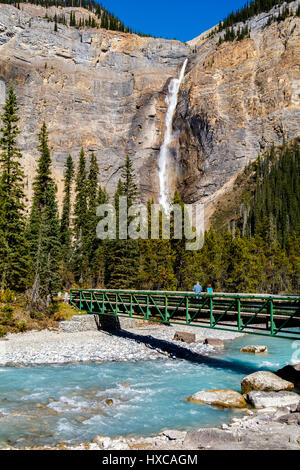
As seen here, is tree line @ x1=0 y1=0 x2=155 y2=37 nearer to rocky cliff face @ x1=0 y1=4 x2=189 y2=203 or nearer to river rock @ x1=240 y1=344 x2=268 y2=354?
rocky cliff face @ x1=0 y1=4 x2=189 y2=203

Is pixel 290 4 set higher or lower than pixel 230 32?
higher

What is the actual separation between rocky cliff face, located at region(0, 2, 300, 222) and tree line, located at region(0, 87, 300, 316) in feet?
92.9

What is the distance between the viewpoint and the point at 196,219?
9156 centimetres

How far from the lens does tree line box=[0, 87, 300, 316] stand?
100 feet

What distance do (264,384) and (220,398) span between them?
1.99 meters

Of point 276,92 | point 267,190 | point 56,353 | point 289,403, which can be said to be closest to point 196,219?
point 267,190

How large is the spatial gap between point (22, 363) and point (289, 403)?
495 inches

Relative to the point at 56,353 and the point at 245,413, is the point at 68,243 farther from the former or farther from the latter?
the point at 245,413

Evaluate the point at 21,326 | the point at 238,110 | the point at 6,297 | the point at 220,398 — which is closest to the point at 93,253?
the point at 6,297

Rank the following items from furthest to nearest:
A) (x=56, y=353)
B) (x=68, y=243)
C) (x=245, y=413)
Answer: (x=68, y=243)
(x=56, y=353)
(x=245, y=413)

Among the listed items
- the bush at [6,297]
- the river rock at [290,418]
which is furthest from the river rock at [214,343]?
the bush at [6,297]

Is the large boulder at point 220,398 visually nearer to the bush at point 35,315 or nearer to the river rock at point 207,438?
the river rock at point 207,438

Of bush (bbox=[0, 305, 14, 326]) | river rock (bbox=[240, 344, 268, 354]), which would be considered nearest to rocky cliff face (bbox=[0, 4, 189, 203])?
bush (bbox=[0, 305, 14, 326])

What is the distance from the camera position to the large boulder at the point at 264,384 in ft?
43.8
